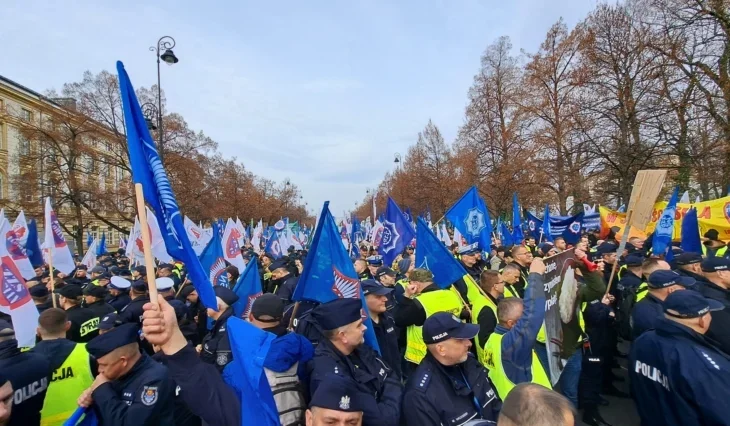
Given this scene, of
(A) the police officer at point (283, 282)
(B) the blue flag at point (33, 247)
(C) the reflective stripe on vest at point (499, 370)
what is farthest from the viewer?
(B) the blue flag at point (33, 247)

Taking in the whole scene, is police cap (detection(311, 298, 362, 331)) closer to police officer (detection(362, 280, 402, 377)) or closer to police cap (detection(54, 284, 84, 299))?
police officer (detection(362, 280, 402, 377))

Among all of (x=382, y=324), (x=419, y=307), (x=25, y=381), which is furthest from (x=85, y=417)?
(x=419, y=307)

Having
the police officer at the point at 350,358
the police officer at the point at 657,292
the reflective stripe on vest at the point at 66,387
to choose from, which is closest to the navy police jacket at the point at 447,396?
the police officer at the point at 350,358

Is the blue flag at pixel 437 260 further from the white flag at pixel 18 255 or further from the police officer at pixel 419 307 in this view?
the white flag at pixel 18 255

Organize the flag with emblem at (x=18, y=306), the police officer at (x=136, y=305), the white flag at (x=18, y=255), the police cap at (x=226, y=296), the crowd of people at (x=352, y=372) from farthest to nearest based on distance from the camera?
the white flag at (x=18, y=255), the police officer at (x=136, y=305), the police cap at (x=226, y=296), the flag with emblem at (x=18, y=306), the crowd of people at (x=352, y=372)

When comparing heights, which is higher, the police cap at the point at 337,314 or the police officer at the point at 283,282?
the police cap at the point at 337,314

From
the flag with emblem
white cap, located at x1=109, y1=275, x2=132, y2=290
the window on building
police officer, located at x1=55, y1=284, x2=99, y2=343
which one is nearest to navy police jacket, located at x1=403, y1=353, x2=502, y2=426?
the flag with emblem

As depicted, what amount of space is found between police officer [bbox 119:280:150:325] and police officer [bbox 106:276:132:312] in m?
0.13

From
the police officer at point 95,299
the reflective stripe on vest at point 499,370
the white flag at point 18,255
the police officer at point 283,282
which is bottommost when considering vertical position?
the reflective stripe on vest at point 499,370

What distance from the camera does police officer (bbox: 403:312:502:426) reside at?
8.82ft

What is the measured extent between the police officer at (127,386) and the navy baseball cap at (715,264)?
5.49m

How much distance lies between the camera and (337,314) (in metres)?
3.00

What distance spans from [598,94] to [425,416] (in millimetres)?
22746

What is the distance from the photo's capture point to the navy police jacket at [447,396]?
8.78ft
